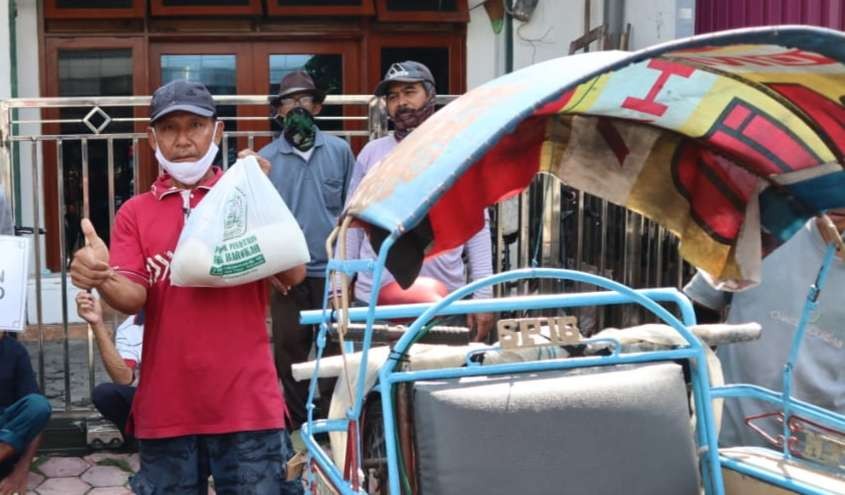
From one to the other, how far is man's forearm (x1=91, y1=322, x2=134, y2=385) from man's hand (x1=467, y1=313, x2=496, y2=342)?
5.36ft

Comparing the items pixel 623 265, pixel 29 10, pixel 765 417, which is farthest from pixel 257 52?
pixel 765 417

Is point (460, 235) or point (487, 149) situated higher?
point (487, 149)

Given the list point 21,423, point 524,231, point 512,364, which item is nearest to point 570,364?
point 512,364

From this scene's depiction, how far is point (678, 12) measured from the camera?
23.5 ft

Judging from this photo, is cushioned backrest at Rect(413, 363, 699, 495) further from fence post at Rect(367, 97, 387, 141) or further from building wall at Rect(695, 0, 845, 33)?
building wall at Rect(695, 0, 845, 33)

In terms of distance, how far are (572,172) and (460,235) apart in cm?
44

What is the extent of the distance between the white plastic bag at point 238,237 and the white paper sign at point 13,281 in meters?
1.69

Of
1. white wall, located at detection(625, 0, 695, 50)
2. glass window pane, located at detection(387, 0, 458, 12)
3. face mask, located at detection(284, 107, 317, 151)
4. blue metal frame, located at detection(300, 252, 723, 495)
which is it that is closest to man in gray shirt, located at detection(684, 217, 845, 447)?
blue metal frame, located at detection(300, 252, 723, 495)

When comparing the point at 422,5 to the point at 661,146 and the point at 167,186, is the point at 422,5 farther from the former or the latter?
the point at 661,146

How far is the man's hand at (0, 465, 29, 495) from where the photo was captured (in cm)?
461

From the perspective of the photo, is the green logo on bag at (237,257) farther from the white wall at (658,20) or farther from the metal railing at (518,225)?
the white wall at (658,20)

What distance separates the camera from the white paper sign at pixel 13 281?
4617 mm

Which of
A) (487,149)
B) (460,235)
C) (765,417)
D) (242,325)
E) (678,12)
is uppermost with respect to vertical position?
(678,12)

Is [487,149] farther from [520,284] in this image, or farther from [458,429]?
[520,284]
